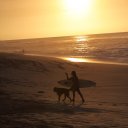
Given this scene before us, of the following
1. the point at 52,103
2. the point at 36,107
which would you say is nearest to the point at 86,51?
the point at 52,103

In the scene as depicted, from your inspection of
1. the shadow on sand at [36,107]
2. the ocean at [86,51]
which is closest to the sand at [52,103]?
the shadow on sand at [36,107]

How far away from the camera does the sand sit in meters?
12.3

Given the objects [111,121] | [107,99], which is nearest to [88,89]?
[107,99]

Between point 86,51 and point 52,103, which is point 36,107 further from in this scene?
point 86,51

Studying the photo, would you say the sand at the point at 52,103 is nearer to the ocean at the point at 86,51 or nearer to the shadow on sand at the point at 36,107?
the shadow on sand at the point at 36,107

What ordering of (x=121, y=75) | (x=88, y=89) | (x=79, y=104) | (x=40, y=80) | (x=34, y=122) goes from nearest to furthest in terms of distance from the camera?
(x=34, y=122)
(x=79, y=104)
(x=88, y=89)
(x=40, y=80)
(x=121, y=75)

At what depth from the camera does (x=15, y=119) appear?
41.2 ft

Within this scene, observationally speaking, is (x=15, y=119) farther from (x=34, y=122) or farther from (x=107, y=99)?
(x=107, y=99)

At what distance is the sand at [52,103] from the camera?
12312 mm

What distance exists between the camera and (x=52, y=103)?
15.6 m

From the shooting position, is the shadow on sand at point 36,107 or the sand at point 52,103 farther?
the shadow on sand at point 36,107

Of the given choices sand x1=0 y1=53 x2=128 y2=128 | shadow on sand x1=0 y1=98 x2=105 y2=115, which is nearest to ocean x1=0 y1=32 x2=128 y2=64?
sand x1=0 y1=53 x2=128 y2=128

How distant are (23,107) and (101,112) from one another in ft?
9.23

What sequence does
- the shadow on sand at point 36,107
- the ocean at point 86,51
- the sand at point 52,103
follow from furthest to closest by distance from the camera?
the ocean at point 86,51, the shadow on sand at point 36,107, the sand at point 52,103
